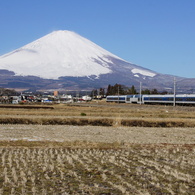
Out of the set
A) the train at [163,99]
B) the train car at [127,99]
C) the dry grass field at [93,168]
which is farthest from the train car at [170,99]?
the dry grass field at [93,168]

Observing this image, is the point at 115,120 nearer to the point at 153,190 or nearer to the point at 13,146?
the point at 13,146

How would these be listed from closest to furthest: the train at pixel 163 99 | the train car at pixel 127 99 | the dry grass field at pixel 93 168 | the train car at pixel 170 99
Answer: the dry grass field at pixel 93 168 → the train car at pixel 170 99 → the train at pixel 163 99 → the train car at pixel 127 99

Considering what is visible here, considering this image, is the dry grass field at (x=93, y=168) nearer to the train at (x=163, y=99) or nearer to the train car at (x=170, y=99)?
the train at (x=163, y=99)

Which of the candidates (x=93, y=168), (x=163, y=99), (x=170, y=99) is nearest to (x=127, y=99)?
(x=163, y=99)

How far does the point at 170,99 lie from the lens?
92.2 meters

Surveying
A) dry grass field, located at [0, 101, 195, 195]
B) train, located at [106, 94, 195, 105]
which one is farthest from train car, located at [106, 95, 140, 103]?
dry grass field, located at [0, 101, 195, 195]

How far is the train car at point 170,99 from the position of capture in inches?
3297

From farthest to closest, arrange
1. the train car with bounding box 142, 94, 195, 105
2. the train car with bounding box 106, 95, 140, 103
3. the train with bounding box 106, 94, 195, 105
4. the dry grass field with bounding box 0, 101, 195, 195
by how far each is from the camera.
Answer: the train car with bounding box 106, 95, 140, 103 → the train with bounding box 106, 94, 195, 105 → the train car with bounding box 142, 94, 195, 105 → the dry grass field with bounding box 0, 101, 195, 195

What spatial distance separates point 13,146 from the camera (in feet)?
60.0

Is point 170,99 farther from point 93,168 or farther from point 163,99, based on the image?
point 93,168

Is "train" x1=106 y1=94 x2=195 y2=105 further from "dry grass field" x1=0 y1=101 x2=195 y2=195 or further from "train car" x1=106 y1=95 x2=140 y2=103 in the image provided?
"dry grass field" x1=0 y1=101 x2=195 y2=195

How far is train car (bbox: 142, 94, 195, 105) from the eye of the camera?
3297 inches

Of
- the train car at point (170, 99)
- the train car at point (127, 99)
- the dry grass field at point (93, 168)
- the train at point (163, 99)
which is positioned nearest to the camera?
the dry grass field at point (93, 168)

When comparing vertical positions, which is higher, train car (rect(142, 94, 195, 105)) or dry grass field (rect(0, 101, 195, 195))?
train car (rect(142, 94, 195, 105))
